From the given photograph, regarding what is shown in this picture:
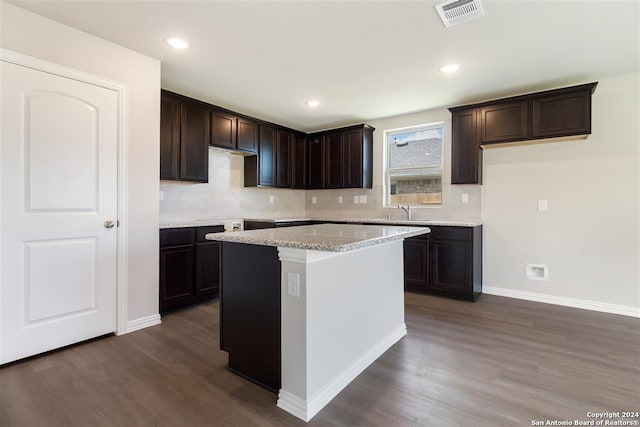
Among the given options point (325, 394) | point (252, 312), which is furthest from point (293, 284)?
point (325, 394)

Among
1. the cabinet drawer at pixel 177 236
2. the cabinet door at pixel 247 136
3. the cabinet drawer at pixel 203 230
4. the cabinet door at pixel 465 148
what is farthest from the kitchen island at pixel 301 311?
the cabinet door at pixel 247 136

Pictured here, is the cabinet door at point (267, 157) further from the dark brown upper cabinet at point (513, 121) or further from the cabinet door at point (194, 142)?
the dark brown upper cabinet at point (513, 121)

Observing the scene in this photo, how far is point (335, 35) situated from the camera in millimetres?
2385

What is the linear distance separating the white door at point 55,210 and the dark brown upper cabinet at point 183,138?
29.6 inches

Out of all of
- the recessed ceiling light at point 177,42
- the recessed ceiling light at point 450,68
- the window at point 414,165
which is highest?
the recessed ceiling light at point 450,68

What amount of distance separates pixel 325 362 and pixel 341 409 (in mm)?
239

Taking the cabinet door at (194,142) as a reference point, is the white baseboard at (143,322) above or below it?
below

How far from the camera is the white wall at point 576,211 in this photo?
311 centimetres

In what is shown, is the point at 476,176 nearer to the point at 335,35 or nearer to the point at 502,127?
the point at 502,127

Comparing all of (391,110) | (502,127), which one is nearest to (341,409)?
(502,127)

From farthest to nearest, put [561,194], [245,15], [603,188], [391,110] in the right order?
1. [391,110]
2. [561,194]
3. [603,188]
4. [245,15]

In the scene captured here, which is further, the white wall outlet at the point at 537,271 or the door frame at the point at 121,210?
the white wall outlet at the point at 537,271

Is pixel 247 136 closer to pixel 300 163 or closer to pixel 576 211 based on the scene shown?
pixel 300 163

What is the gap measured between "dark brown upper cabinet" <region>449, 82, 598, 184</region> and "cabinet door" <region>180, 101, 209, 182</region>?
3.08m
